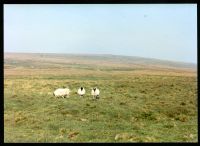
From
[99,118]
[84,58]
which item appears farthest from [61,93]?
[84,58]

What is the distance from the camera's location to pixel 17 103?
1775cm

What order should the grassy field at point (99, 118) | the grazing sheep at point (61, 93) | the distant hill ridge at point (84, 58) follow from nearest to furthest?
1. the grassy field at point (99, 118)
2. the grazing sheep at point (61, 93)
3. the distant hill ridge at point (84, 58)

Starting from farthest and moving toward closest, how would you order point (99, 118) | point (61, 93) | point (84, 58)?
point (84, 58)
point (61, 93)
point (99, 118)

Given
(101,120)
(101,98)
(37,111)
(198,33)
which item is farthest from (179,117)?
(198,33)

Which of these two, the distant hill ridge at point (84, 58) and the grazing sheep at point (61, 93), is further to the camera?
the distant hill ridge at point (84, 58)

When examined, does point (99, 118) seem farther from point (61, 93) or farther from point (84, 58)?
point (84, 58)

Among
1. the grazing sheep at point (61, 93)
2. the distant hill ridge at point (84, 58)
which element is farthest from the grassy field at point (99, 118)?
the distant hill ridge at point (84, 58)

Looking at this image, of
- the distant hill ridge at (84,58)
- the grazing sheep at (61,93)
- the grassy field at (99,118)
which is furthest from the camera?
the distant hill ridge at (84,58)

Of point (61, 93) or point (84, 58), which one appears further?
point (84, 58)

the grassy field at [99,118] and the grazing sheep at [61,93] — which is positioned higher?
the grazing sheep at [61,93]

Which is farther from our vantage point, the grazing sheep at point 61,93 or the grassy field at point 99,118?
the grazing sheep at point 61,93

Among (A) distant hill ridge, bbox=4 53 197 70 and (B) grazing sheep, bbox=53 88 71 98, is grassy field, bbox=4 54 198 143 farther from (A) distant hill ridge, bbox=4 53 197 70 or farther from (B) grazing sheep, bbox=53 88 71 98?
(A) distant hill ridge, bbox=4 53 197 70

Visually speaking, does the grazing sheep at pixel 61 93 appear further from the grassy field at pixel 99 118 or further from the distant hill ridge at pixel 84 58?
the distant hill ridge at pixel 84 58

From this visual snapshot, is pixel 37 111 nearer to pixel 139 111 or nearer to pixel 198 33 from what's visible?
pixel 139 111
